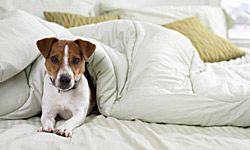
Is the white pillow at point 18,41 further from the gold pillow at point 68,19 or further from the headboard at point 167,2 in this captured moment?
the headboard at point 167,2

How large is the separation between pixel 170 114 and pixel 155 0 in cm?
184

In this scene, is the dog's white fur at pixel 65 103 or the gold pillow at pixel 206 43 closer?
the dog's white fur at pixel 65 103

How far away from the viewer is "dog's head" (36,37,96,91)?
1449mm

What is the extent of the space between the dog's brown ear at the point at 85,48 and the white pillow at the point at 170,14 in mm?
1198

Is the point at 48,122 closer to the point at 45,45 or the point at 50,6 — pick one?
the point at 45,45

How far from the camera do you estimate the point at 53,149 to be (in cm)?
120

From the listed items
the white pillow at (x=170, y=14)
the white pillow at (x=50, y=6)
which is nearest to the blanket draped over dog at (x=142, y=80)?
the white pillow at (x=50, y=6)

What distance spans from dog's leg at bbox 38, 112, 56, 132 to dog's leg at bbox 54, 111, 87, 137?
1.3 inches

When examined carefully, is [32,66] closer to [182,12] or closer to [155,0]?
[182,12]

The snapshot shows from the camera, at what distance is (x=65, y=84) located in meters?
1.45

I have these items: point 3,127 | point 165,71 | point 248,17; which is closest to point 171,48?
point 165,71

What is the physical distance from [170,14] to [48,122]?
153cm

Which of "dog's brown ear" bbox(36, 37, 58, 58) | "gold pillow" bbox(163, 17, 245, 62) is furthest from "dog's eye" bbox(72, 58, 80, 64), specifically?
"gold pillow" bbox(163, 17, 245, 62)

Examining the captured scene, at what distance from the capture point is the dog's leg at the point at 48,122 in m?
1.41
